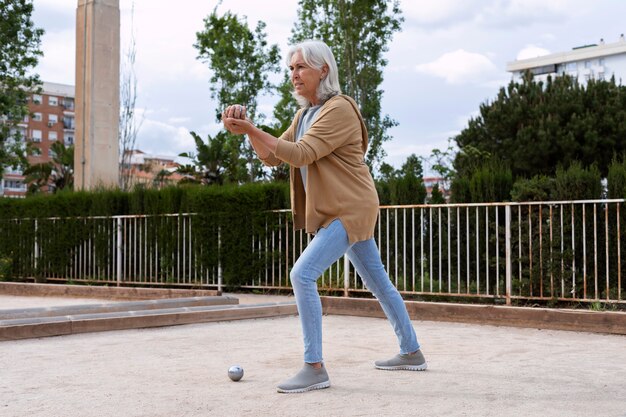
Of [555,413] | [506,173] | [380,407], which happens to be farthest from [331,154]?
[506,173]

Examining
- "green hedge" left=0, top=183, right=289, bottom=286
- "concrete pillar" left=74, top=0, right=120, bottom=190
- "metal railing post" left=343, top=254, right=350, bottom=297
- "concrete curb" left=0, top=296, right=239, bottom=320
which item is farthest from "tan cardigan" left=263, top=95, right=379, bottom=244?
"concrete pillar" left=74, top=0, right=120, bottom=190

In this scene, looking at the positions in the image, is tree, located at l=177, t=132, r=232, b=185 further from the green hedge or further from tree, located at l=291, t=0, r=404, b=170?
the green hedge

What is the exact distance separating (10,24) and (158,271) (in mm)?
15759

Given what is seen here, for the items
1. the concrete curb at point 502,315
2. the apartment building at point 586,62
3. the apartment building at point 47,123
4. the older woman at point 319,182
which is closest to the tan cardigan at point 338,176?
the older woman at point 319,182

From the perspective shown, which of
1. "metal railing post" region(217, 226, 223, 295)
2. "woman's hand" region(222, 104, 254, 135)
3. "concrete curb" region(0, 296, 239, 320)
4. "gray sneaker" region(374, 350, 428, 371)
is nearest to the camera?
"woman's hand" region(222, 104, 254, 135)

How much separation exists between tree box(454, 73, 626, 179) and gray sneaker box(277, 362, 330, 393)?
1082 inches

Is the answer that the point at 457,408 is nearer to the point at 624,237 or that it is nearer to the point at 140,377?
the point at 140,377

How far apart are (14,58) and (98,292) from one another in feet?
52.8

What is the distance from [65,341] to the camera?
6320 mm

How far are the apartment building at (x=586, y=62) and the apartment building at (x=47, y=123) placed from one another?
240 ft

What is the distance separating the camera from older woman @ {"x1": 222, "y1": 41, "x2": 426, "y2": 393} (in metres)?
3.90

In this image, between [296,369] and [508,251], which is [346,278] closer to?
[508,251]

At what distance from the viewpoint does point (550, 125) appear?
3188 centimetres

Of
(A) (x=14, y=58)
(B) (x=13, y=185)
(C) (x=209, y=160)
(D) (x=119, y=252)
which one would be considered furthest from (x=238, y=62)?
(B) (x=13, y=185)
